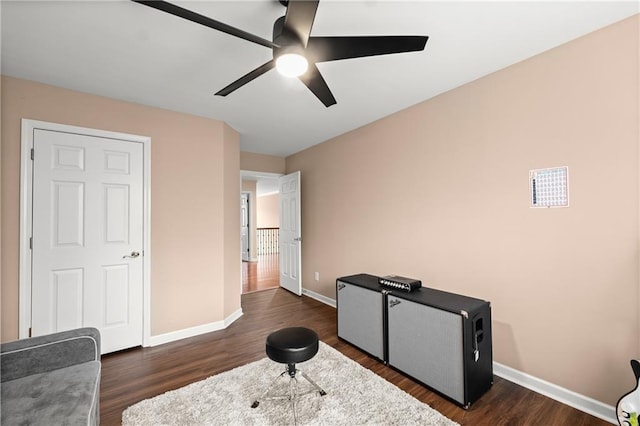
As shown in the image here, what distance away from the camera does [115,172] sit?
2.77 metres

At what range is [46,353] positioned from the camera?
1.55m

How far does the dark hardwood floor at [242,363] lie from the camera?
71.3 inches

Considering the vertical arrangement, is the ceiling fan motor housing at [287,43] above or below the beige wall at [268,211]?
above

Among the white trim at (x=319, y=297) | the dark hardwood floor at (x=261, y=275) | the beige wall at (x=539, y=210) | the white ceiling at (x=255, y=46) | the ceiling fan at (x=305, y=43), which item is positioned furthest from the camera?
the dark hardwood floor at (x=261, y=275)

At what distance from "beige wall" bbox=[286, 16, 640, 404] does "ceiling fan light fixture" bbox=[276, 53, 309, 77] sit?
173 centimetres

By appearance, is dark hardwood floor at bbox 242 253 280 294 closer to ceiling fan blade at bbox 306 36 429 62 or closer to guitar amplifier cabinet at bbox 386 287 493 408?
guitar amplifier cabinet at bbox 386 287 493 408

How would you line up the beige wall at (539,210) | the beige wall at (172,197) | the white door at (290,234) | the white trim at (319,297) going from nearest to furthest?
1. the beige wall at (539,210)
2. the beige wall at (172,197)
3. the white trim at (319,297)
4. the white door at (290,234)

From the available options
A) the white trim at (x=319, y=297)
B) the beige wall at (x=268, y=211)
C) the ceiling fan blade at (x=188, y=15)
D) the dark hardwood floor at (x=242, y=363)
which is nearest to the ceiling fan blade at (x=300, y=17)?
the ceiling fan blade at (x=188, y=15)

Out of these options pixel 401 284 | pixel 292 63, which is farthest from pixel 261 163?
pixel 292 63

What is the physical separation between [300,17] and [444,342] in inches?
86.5

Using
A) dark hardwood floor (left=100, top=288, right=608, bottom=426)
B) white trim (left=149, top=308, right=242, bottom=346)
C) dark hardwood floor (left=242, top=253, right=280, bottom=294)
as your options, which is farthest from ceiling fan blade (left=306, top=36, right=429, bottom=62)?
dark hardwood floor (left=242, top=253, right=280, bottom=294)

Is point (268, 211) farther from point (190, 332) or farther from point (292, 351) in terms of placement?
point (292, 351)

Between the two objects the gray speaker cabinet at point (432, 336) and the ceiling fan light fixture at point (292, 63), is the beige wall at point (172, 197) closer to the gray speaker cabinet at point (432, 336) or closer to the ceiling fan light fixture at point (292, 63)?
the gray speaker cabinet at point (432, 336)

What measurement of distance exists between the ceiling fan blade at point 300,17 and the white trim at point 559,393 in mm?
2770
